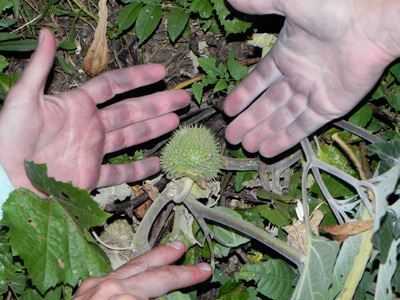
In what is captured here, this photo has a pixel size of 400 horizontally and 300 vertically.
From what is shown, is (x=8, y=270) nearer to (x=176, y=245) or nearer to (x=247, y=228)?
(x=176, y=245)

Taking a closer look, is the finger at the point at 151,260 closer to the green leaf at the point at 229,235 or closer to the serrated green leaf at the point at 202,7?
the green leaf at the point at 229,235

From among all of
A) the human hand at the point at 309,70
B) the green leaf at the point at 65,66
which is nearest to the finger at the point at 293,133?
the human hand at the point at 309,70

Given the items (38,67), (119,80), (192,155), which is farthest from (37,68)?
(192,155)

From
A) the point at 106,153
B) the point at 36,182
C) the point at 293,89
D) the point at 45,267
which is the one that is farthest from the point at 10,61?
the point at 293,89

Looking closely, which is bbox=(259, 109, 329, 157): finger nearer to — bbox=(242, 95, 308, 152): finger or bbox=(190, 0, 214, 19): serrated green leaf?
bbox=(242, 95, 308, 152): finger

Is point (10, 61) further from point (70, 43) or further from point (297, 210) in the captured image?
point (297, 210)

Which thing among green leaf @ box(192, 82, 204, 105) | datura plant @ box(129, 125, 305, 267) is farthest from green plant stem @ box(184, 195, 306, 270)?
green leaf @ box(192, 82, 204, 105)

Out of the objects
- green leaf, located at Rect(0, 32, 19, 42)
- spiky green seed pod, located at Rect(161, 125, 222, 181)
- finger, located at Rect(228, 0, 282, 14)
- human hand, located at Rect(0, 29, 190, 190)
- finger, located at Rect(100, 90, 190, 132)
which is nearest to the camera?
human hand, located at Rect(0, 29, 190, 190)
